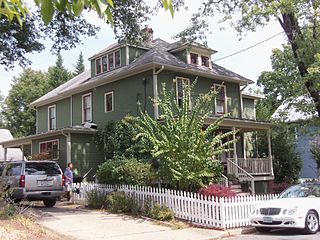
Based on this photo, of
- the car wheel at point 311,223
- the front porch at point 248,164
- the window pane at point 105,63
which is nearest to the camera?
the car wheel at point 311,223

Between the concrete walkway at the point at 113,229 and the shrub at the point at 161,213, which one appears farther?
the shrub at the point at 161,213

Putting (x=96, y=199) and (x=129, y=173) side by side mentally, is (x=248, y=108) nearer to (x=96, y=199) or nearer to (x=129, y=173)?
(x=129, y=173)

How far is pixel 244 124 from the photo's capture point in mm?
22531

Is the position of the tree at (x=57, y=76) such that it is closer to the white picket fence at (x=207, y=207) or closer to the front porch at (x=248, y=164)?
the front porch at (x=248, y=164)

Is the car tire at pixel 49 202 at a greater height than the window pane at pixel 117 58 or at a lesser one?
lesser

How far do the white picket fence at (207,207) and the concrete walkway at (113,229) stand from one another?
0.49 meters

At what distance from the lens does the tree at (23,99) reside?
6250 centimetres

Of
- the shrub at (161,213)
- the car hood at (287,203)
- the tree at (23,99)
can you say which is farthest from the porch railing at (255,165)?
the tree at (23,99)

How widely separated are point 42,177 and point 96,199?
7.52ft

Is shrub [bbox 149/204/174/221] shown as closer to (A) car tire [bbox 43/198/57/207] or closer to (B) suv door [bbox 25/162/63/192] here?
(B) suv door [bbox 25/162/63/192]

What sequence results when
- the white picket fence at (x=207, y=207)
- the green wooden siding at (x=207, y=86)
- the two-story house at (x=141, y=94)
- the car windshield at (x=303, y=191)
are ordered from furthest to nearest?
the green wooden siding at (x=207, y=86) < the two-story house at (x=141, y=94) < the car windshield at (x=303, y=191) < the white picket fence at (x=207, y=207)

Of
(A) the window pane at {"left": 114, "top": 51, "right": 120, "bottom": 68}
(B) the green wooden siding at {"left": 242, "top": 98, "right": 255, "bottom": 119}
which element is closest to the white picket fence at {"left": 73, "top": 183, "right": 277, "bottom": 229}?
(A) the window pane at {"left": 114, "top": 51, "right": 120, "bottom": 68}

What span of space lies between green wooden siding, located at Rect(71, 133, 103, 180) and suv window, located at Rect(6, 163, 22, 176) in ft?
23.8

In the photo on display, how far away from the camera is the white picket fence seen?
39.6 feet
